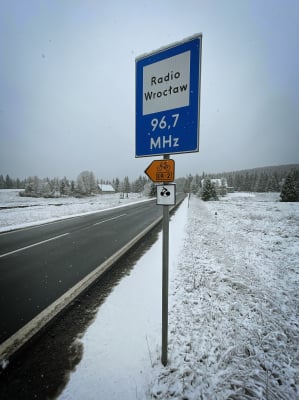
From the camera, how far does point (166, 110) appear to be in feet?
6.78

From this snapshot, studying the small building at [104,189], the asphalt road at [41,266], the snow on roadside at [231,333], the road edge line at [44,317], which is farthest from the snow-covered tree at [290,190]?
the small building at [104,189]

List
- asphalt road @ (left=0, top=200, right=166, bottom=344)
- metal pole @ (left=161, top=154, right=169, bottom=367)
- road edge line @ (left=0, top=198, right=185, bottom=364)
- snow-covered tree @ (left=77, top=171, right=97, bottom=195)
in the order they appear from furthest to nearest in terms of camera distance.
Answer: snow-covered tree @ (left=77, top=171, right=97, bottom=195) → asphalt road @ (left=0, top=200, right=166, bottom=344) → road edge line @ (left=0, top=198, right=185, bottom=364) → metal pole @ (left=161, top=154, right=169, bottom=367)

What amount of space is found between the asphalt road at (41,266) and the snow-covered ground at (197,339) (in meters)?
1.30

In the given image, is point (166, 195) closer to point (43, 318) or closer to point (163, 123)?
point (163, 123)

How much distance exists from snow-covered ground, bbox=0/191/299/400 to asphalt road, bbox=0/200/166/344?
1299mm

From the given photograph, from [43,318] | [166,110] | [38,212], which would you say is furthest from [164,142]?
[38,212]

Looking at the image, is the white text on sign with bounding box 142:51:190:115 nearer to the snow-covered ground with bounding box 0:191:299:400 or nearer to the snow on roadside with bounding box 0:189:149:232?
the snow-covered ground with bounding box 0:191:299:400

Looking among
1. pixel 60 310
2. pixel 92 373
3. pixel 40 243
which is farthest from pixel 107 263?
pixel 40 243

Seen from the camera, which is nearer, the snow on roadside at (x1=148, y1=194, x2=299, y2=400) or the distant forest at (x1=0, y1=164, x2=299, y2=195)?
the snow on roadside at (x1=148, y1=194, x2=299, y2=400)

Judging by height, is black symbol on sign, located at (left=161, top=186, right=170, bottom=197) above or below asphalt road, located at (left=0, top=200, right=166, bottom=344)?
above

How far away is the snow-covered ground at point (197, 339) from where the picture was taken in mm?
1979

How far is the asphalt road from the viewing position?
3.24 m

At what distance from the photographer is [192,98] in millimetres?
1938

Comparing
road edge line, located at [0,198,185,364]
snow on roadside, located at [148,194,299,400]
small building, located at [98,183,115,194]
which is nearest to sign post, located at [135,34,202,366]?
snow on roadside, located at [148,194,299,400]
